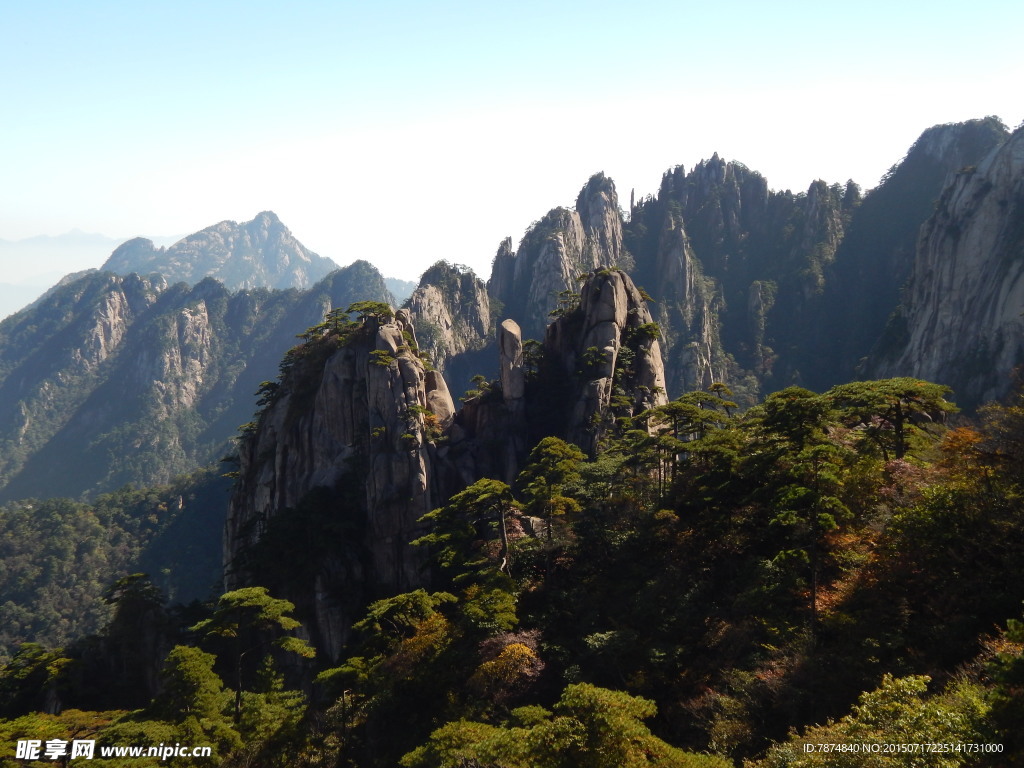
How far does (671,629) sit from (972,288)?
235 feet

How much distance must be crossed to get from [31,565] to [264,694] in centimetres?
10813

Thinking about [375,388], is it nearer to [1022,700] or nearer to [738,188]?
[1022,700]

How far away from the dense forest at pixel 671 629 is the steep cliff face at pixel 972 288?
35404 millimetres

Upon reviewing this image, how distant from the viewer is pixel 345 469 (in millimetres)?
48906

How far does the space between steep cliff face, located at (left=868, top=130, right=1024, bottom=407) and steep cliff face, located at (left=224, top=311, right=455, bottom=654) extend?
183 ft

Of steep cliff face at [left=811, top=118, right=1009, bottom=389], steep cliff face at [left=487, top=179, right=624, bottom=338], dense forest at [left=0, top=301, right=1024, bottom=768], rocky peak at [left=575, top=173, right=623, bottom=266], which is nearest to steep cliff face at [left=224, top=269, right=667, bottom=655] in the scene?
dense forest at [left=0, top=301, right=1024, bottom=768]

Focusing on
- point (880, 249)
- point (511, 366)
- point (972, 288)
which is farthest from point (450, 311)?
point (880, 249)

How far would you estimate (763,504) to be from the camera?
25.7 m

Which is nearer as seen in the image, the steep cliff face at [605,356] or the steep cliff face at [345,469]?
the steep cliff face at [345,469]

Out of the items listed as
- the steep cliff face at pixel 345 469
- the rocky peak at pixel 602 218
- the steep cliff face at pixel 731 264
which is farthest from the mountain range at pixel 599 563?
the rocky peak at pixel 602 218

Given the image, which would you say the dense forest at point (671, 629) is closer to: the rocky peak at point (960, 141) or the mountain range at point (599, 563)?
the mountain range at point (599, 563)

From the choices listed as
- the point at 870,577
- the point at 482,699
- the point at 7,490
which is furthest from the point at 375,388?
the point at 7,490

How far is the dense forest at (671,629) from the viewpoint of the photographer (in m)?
15.5

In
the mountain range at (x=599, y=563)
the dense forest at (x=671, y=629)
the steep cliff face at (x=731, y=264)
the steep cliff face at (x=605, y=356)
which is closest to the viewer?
the dense forest at (x=671, y=629)
